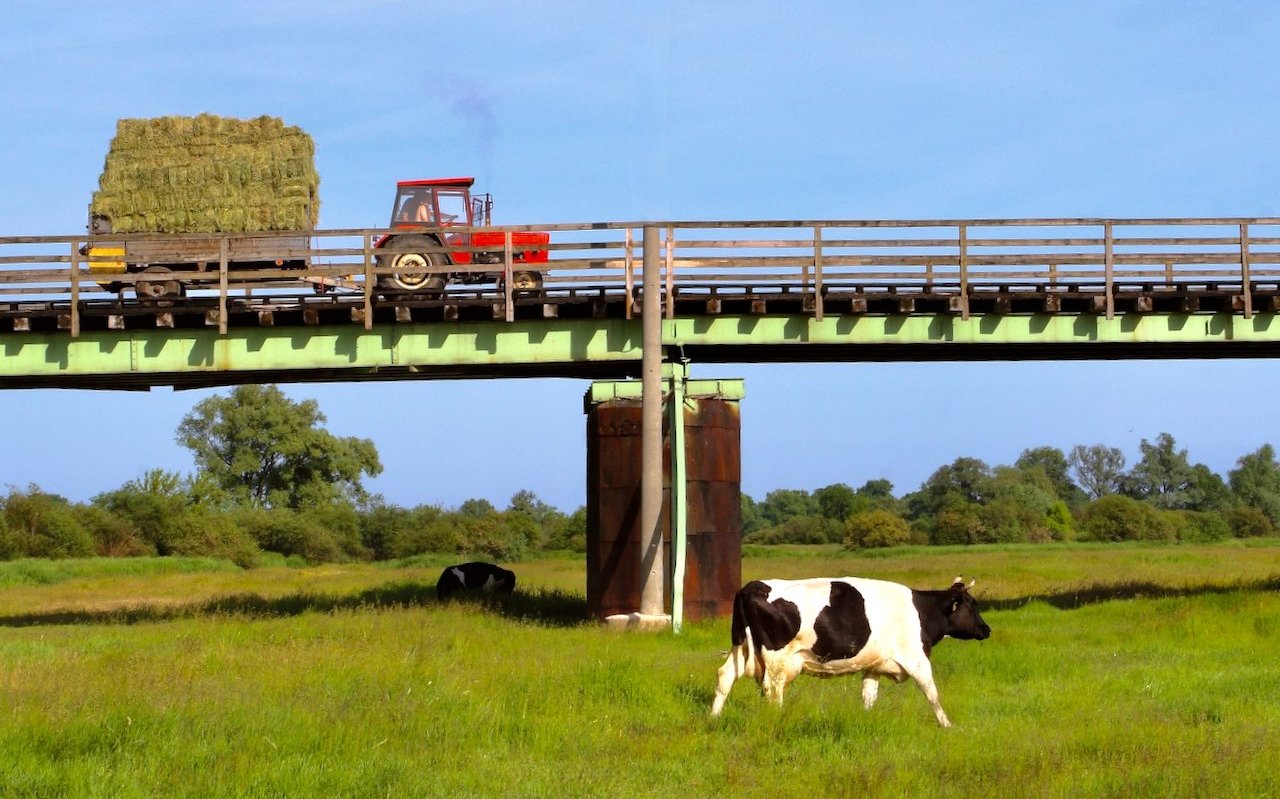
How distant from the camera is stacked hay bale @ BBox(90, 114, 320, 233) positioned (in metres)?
29.3

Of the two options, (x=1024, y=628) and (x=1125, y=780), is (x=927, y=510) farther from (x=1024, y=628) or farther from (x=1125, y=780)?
(x=1125, y=780)

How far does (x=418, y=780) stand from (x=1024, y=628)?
13772mm

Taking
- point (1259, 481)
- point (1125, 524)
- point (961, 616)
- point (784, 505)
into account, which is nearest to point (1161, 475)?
point (1259, 481)

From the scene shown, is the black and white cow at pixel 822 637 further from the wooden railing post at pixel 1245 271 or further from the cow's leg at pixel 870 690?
the wooden railing post at pixel 1245 271

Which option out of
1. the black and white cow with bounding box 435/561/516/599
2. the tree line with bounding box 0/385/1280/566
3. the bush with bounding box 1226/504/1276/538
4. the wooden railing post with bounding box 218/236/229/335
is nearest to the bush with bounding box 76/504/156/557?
the tree line with bounding box 0/385/1280/566

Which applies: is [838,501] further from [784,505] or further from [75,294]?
[75,294]

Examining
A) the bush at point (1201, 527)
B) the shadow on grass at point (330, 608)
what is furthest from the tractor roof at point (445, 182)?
the bush at point (1201, 527)

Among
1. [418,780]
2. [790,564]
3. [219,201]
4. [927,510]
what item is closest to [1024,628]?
[418,780]

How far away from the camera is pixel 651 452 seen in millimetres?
22922

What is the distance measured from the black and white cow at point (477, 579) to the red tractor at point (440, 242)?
20.5ft

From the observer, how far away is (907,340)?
24.2 m

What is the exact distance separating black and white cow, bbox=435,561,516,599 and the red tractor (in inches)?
246

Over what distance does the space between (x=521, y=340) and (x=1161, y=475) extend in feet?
440

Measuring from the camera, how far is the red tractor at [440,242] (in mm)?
28188
